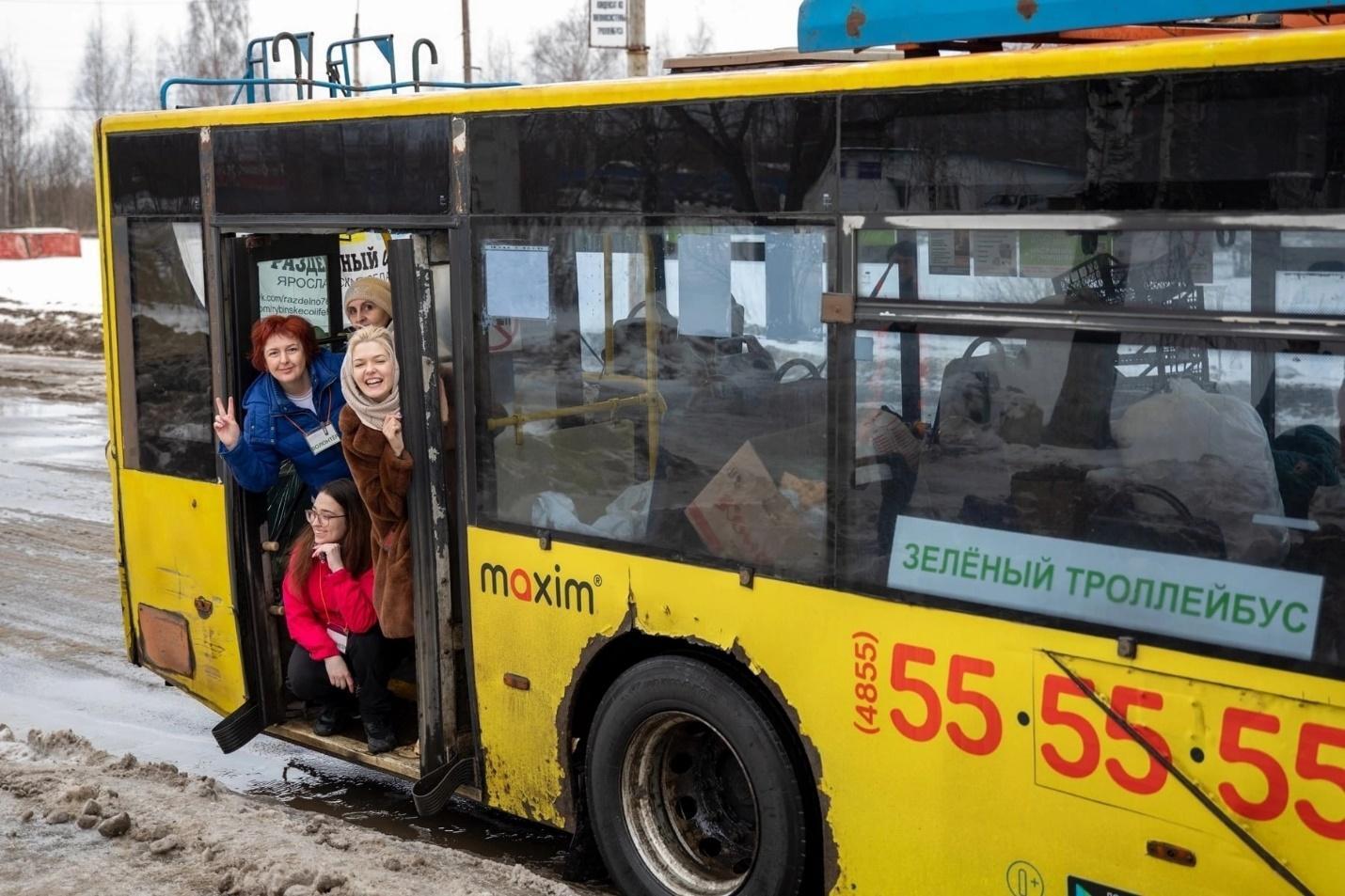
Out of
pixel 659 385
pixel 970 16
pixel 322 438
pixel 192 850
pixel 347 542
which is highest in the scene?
pixel 970 16

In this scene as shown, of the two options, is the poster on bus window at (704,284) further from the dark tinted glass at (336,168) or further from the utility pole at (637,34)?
the utility pole at (637,34)

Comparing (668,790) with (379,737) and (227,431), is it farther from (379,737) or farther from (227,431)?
(227,431)

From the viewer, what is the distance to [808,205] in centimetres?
405

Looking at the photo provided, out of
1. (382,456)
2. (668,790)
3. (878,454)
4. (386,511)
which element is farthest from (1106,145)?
(386,511)

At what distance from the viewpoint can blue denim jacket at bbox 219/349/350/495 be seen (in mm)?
5789

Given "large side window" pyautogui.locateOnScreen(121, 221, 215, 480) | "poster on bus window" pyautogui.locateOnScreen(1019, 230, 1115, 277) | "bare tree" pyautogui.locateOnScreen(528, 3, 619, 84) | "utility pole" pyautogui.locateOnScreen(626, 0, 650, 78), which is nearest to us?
"poster on bus window" pyautogui.locateOnScreen(1019, 230, 1115, 277)

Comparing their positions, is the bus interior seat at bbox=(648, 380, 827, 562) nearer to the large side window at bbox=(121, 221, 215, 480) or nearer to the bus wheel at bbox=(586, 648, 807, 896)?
the bus wheel at bbox=(586, 648, 807, 896)

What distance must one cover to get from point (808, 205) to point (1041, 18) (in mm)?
739

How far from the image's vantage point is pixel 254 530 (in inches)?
239

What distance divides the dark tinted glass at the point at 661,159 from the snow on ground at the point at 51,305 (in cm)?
1343

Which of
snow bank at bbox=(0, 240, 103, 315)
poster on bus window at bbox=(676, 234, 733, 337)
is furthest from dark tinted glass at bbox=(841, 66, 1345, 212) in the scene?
snow bank at bbox=(0, 240, 103, 315)

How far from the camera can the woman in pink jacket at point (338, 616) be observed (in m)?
5.79

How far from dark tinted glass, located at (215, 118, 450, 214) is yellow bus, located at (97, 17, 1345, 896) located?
0.02 m

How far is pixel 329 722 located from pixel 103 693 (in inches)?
80.3
